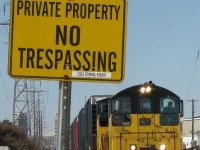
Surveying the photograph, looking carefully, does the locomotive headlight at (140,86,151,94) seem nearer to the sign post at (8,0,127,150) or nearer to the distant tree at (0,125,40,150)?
the sign post at (8,0,127,150)

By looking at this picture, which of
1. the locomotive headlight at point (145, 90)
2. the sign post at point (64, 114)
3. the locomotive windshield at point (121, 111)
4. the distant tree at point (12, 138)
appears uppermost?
the locomotive headlight at point (145, 90)

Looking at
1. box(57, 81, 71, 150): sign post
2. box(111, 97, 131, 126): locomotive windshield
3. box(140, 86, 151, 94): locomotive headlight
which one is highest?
box(140, 86, 151, 94): locomotive headlight

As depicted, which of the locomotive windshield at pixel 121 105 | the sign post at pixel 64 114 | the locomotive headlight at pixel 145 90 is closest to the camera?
the sign post at pixel 64 114

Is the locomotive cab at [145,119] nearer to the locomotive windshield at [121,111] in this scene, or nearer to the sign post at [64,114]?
the locomotive windshield at [121,111]

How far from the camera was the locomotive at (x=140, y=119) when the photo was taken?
17.5 m

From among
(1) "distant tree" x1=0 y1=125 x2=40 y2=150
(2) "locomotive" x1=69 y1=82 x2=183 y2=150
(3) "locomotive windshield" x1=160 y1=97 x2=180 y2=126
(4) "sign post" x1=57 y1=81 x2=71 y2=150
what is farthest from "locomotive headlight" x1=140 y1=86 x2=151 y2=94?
(1) "distant tree" x1=0 y1=125 x2=40 y2=150

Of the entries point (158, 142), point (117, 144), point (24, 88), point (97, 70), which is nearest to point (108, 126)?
point (117, 144)

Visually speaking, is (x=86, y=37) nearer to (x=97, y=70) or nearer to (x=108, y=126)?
(x=97, y=70)

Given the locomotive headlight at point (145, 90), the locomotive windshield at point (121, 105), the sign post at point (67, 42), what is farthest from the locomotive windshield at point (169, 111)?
the sign post at point (67, 42)

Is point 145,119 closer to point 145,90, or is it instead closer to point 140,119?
point 140,119

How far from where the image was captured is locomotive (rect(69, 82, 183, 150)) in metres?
17.5

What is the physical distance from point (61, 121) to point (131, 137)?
14.0m

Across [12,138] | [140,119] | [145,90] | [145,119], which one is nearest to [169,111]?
[145,119]

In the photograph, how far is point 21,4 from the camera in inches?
177
